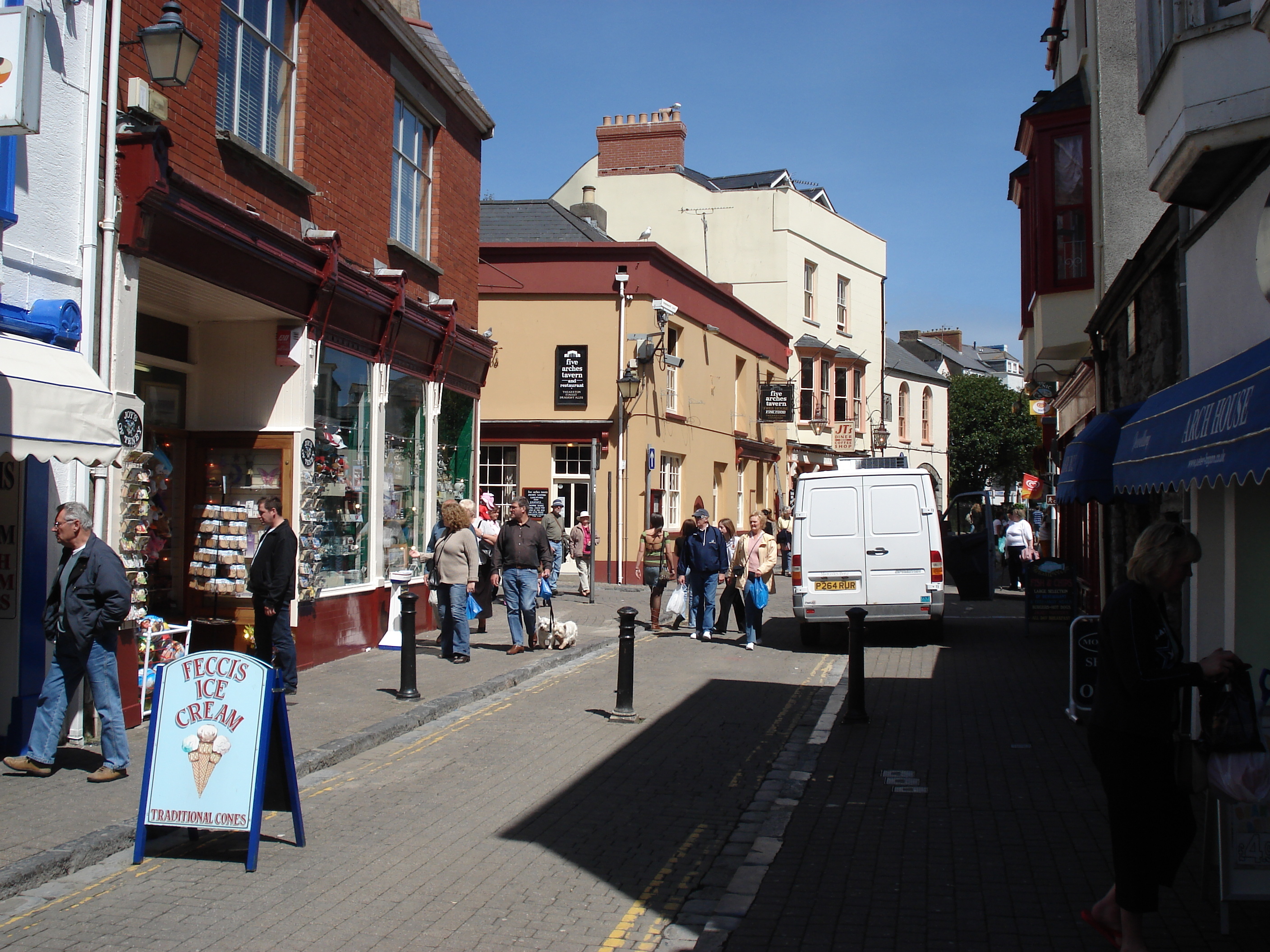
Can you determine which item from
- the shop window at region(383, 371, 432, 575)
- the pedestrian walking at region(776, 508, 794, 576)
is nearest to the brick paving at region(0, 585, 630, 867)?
the shop window at region(383, 371, 432, 575)

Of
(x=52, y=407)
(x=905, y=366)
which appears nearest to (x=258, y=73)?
(x=52, y=407)

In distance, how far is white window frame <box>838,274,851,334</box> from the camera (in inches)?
1554

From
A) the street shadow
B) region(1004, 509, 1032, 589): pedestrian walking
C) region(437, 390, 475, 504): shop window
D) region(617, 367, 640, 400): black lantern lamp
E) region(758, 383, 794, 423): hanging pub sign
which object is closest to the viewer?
the street shadow

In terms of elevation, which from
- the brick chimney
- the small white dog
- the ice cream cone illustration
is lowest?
the small white dog

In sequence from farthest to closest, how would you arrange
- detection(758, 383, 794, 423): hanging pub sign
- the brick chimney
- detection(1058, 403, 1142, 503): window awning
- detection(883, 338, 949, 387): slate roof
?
detection(883, 338, 949, 387): slate roof → the brick chimney → detection(758, 383, 794, 423): hanging pub sign → detection(1058, 403, 1142, 503): window awning

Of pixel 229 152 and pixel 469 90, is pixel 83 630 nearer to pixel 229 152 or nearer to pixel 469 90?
pixel 229 152

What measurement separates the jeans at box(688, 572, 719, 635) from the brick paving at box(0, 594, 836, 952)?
562 centimetres

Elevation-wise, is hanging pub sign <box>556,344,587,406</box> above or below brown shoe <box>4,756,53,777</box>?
above

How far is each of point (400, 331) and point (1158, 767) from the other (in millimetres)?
10880

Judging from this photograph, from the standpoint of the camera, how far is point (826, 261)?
38.2m

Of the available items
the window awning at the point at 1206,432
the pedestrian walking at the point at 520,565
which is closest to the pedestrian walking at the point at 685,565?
the pedestrian walking at the point at 520,565

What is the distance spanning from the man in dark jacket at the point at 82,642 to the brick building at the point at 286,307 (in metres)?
1.40

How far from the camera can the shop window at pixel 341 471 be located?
12.0 meters

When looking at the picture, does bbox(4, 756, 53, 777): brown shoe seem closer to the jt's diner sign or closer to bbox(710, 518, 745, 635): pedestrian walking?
the jt's diner sign
